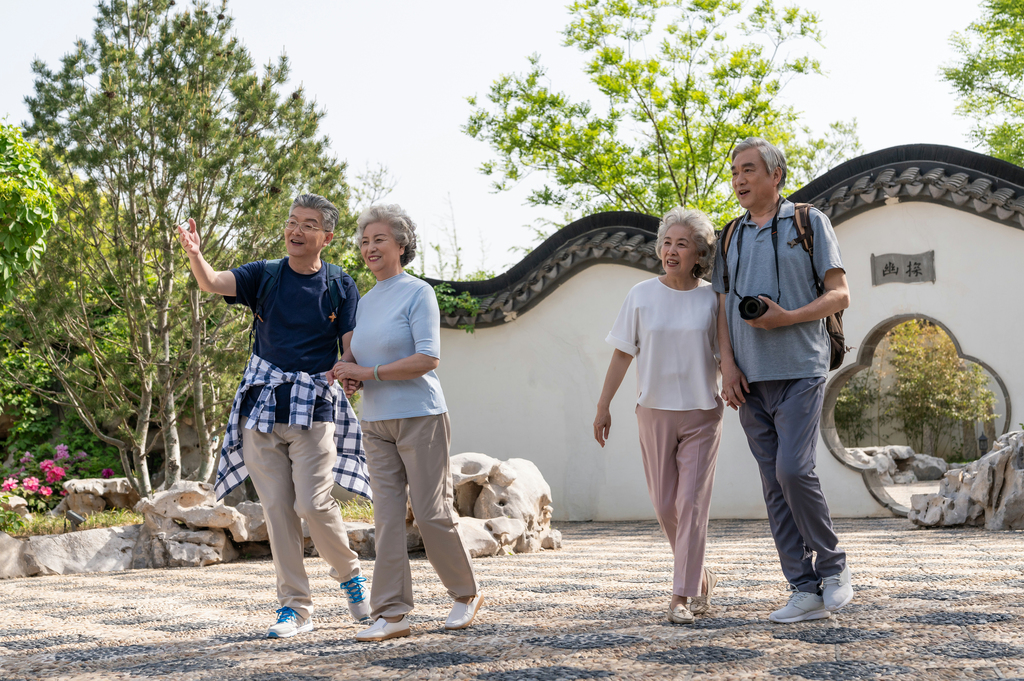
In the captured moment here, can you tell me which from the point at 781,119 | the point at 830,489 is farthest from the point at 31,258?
the point at 781,119

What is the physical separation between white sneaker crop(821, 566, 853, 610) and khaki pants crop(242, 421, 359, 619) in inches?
62.0

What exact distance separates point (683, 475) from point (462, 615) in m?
0.87

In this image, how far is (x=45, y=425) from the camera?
10.1 m

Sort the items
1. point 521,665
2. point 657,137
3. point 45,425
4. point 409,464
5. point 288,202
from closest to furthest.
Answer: point 521,665
point 409,464
point 288,202
point 45,425
point 657,137

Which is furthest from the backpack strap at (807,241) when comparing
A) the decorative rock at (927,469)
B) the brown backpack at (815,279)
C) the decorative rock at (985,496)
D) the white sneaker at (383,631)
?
the decorative rock at (927,469)

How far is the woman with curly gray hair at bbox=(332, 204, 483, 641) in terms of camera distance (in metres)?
2.82

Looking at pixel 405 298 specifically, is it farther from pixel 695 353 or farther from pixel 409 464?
pixel 695 353

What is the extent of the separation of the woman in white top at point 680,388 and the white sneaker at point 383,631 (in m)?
0.86

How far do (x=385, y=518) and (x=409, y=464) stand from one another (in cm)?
19

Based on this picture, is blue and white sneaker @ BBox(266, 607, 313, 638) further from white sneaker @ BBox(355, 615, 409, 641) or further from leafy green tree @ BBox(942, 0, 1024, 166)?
leafy green tree @ BBox(942, 0, 1024, 166)

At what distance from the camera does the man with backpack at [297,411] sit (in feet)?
9.70

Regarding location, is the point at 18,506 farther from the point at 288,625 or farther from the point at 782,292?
the point at 782,292

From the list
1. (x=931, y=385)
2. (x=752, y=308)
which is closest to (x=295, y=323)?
(x=752, y=308)

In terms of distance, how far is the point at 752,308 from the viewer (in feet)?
9.20
